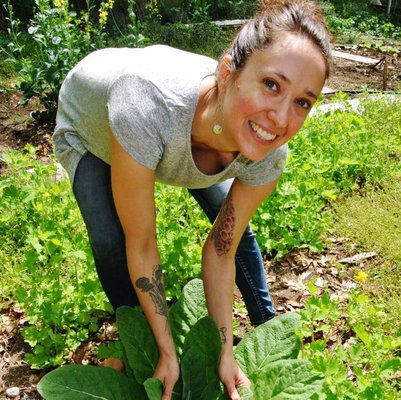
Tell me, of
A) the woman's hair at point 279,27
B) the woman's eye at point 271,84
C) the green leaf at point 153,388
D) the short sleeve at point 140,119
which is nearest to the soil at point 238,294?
the woman's hair at point 279,27

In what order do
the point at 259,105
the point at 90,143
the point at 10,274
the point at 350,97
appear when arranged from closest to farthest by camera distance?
the point at 259,105 < the point at 90,143 < the point at 10,274 < the point at 350,97

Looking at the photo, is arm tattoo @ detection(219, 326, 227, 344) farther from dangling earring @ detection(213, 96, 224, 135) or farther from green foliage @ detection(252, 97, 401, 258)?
green foliage @ detection(252, 97, 401, 258)

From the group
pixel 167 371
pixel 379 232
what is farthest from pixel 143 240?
pixel 379 232

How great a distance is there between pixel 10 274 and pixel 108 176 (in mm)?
1108

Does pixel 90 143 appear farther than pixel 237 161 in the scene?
Yes

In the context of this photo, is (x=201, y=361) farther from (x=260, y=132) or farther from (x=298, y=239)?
(x=298, y=239)

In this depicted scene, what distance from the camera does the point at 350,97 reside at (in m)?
5.59

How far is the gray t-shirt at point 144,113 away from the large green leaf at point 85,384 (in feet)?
2.25

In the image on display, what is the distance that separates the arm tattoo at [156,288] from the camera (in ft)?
5.67

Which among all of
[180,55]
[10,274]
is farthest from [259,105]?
[10,274]

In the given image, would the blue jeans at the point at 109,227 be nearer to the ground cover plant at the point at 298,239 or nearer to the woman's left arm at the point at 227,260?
the woman's left arm at the point at 227,260

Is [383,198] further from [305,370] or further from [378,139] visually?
[305,370]

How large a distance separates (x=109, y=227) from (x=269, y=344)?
2.46 ft

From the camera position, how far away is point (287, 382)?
5.76 ft
